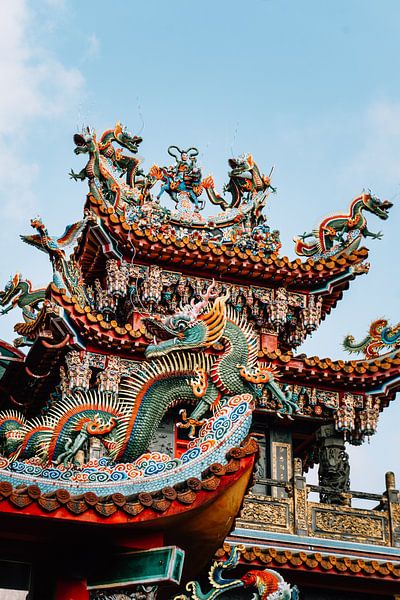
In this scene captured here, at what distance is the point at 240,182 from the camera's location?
21.8 metres

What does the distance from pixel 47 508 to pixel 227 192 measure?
14117 mm

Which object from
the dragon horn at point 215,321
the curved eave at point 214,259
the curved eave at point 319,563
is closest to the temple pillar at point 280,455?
the curved eave at point 319,563

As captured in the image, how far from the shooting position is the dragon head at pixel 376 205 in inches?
830

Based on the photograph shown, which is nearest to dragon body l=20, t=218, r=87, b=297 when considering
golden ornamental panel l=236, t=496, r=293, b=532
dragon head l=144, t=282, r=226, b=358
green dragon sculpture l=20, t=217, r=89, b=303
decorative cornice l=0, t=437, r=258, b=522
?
green dragon sculpture l=20, t=217, r=89, b=303

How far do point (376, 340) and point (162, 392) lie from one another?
369 inches

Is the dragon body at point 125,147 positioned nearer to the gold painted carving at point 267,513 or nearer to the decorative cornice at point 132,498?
the gold painted carving at point 267,513

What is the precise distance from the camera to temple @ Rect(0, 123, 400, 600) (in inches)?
359

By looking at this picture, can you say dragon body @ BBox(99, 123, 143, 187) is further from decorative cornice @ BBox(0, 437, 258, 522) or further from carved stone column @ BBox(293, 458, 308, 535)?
decorative cornice @ BBox(0, 437, 258, 522)

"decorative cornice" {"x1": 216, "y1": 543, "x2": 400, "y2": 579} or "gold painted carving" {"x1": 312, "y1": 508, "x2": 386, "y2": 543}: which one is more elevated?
"gold painted carving" {"x1": 312, "y1": 508, "x2": 386, "y2": 543}

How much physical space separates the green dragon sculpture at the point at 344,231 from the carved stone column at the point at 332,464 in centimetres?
390

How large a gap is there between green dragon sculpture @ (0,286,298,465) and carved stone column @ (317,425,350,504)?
607 centimetres

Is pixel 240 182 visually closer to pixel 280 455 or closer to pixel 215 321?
pixel 280 455

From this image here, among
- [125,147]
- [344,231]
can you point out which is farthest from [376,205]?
[125,147]

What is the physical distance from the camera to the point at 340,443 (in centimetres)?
1842
